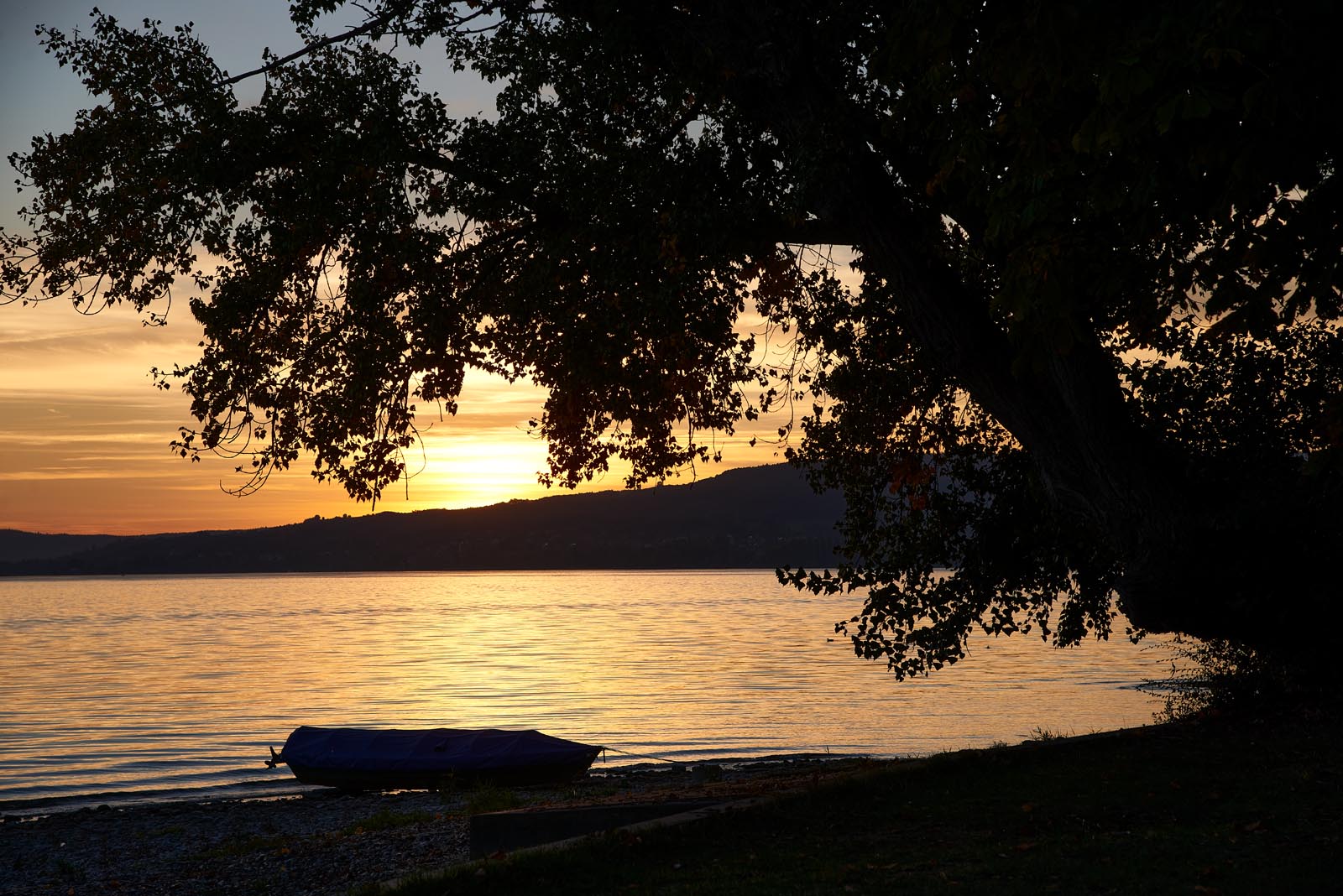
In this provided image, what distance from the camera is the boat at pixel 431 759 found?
25984mm

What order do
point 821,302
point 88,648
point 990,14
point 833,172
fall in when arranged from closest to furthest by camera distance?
point 990,14 < point 833,172 < point 821,302 < point 88,648

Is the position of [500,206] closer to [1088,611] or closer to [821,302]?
[821,302]

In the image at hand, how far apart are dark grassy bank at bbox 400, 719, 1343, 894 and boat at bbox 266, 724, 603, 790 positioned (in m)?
12.7

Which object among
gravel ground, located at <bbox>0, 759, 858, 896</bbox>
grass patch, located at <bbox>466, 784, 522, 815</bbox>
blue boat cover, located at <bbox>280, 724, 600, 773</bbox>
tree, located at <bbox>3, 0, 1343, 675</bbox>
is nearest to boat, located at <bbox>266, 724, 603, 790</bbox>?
blue boat cover, located at <bbox>280, 724, 600, 773</bbox>

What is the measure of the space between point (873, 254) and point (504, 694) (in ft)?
141

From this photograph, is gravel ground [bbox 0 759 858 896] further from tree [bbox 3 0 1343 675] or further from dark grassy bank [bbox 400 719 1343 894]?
tree [bbox 3 0 1343 675]

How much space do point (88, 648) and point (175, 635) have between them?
1414 cm

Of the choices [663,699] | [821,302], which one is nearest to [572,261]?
[821,302]

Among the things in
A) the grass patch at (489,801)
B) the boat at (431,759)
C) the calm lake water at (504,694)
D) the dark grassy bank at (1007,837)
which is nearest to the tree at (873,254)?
the dark grassy bank at (1007,837)

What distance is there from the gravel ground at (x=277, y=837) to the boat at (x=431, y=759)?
436mm

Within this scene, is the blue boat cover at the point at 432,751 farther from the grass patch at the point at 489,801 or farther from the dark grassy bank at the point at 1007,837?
the dark grassy bank at the point at 1007,837

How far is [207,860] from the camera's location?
17828 mm

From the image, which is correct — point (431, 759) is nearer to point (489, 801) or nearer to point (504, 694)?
point (489, 801)

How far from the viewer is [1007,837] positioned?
1126cm
